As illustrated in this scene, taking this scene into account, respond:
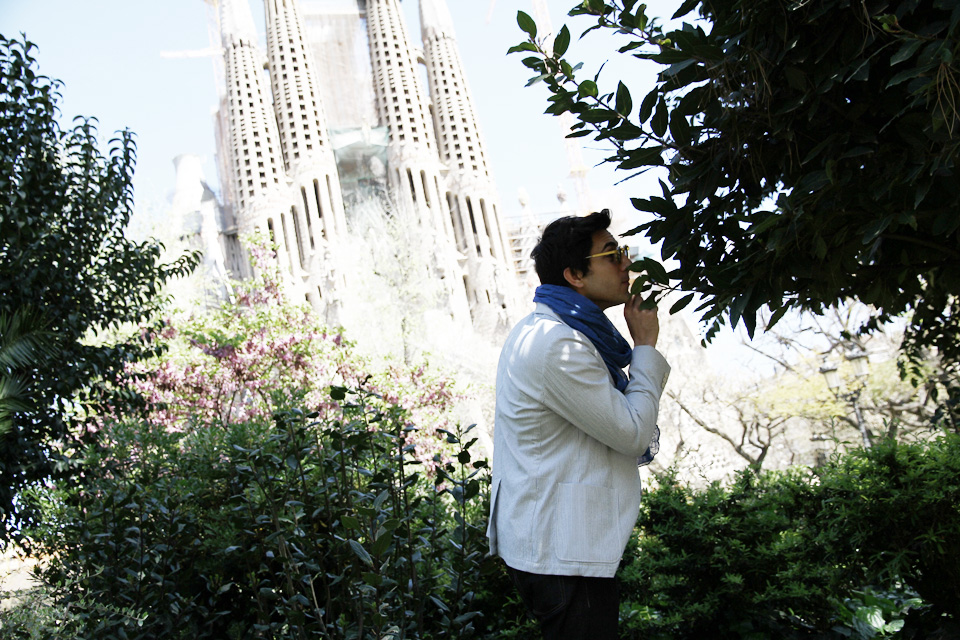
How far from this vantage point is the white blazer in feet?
5.45

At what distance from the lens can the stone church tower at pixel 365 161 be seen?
104 feet

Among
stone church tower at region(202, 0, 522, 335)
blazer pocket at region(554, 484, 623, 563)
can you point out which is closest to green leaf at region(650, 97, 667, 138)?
blazer pocket at region(554, 484, 623, 563)

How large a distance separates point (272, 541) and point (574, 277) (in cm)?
141

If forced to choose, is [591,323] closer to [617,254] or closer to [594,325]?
[594,325]

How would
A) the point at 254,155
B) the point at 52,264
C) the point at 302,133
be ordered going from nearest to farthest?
the point at 52,264 → the point at 254,155 → the point at 302,133

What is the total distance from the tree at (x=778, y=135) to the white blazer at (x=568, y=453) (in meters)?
0.26

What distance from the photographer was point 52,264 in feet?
14.8

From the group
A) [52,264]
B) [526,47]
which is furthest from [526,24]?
[52,264]

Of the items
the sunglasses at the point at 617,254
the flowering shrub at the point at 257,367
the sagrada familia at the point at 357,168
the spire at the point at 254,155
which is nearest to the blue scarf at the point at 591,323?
the sunglasses at the point at 617,254

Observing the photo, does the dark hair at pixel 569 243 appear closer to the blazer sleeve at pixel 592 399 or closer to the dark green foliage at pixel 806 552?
the blazer sleeve at pixel 592 399

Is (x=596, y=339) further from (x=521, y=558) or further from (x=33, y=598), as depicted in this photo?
(x=33, y=598)

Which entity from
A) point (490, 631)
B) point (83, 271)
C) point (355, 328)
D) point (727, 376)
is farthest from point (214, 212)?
point (490, 631)

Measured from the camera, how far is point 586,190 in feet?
→ 164

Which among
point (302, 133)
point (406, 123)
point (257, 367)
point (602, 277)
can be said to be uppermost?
point (406, 123)
